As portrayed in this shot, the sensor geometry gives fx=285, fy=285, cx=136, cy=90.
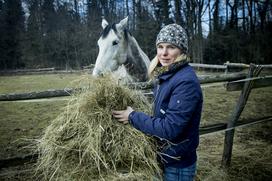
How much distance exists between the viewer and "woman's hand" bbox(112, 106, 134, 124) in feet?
6.68

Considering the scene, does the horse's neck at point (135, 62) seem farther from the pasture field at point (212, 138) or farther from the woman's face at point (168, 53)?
the woman's face at point (168, 53)

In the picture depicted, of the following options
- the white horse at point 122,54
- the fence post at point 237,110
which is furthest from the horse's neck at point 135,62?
the fence post at point 237,110

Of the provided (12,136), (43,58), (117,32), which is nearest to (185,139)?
(117,32)

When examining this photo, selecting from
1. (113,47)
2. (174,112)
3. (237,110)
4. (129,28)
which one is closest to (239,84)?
(237,110)

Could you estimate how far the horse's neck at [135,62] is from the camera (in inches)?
205

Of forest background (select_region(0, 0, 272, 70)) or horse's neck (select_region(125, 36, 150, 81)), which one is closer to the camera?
horse's neck (select_region(125, 36, 150, 81))

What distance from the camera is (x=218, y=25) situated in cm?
3141

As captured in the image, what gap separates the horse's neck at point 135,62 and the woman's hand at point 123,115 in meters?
3.10

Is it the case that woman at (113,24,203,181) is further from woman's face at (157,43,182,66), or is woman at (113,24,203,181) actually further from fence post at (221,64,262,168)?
fence post at (221,64,262,168)

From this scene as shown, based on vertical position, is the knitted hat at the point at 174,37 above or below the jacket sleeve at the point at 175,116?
above

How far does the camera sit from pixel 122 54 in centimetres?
529

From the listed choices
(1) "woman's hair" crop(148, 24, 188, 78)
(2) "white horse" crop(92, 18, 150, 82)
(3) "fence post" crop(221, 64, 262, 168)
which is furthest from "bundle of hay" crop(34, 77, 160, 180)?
(2) "white horse" crop(92, 18, 150, 82)

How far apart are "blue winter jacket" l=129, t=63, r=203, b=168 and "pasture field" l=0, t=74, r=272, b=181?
2.31 ft

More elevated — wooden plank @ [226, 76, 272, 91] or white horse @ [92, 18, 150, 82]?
white horse @ [92, 18, 150, 82]
